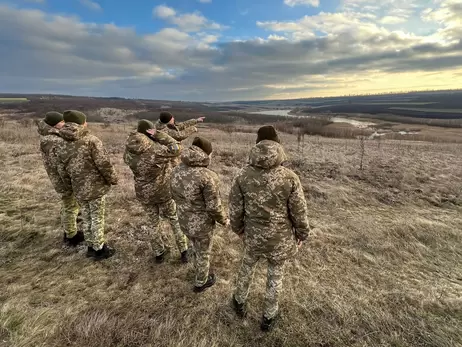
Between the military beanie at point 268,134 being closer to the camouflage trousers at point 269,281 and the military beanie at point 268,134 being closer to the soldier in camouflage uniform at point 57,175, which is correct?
the camouflage trousers at point 269,281

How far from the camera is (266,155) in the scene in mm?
3158

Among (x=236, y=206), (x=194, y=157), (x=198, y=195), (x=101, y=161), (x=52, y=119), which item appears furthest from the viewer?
(x=52, y=119)

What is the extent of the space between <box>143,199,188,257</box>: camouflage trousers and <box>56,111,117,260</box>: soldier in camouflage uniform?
2.83 feet

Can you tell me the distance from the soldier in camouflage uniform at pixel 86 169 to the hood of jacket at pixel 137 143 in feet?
2.31

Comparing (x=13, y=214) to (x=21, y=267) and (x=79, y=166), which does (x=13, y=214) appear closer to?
(x=21, y=267)

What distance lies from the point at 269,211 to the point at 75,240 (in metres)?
4.18

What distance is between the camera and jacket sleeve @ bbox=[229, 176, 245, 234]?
3.51 metres

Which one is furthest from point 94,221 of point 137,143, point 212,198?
point 212,198

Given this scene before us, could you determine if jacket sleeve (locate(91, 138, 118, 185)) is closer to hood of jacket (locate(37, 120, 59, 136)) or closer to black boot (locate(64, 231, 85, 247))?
hood of jacket (locate(37, 120, 59, 136))

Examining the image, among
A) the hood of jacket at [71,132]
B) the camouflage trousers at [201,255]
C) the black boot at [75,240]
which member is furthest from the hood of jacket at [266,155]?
the black boot at [75,240]

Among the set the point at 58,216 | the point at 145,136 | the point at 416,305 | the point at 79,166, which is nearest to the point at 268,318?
the point at 416,305

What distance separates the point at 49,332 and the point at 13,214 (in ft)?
15.1

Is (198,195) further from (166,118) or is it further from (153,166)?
(166,118)

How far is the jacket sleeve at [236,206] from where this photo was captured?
3.51 meters
